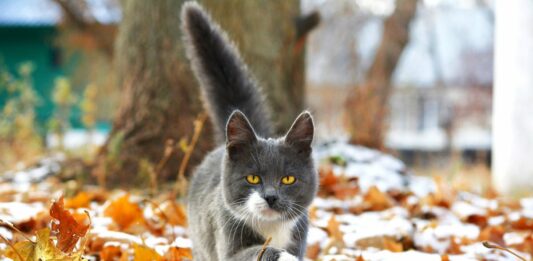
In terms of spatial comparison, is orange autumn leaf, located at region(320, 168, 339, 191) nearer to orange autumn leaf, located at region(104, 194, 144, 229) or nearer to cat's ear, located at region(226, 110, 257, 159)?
orange autumn leaf, located at region(104, 194, 144, 229)

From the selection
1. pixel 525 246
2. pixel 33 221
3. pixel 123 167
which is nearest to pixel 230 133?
pixel 33 221

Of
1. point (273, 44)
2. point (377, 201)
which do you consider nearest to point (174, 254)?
point (377, 201)

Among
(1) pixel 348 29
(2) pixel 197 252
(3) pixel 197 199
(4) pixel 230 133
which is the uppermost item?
(1) pixel 348 29

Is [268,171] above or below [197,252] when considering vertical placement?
above

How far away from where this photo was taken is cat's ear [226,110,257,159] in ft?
7.32

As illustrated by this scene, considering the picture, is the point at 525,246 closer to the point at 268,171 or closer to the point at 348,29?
the point at 268,171

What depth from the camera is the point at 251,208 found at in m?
2.13

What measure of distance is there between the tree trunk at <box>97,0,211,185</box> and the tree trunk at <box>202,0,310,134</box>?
419 mm

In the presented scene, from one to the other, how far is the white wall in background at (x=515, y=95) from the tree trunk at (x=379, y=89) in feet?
4.61

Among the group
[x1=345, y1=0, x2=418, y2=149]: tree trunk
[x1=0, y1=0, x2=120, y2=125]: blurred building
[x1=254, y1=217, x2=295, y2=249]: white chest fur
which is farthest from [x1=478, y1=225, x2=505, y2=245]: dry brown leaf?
[x1=0, y1=0, x2=120, y2=125]: blurred building

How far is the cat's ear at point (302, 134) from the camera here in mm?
2268

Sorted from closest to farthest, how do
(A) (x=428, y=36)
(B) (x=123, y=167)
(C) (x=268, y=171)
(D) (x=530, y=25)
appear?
(C) (x=268, y=171)
(B) (x=123, y=167)
(D) (x=530, y=25)
(A) (x=428, y=36)

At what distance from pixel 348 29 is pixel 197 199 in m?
12.7

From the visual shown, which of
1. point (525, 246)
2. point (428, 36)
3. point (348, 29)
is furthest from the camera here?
point (428, 36)
